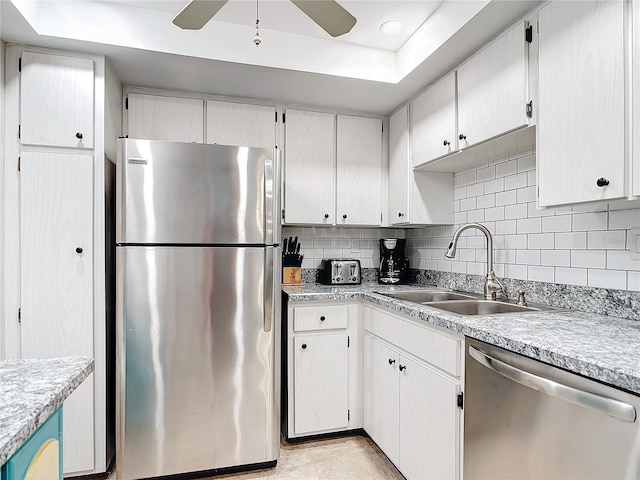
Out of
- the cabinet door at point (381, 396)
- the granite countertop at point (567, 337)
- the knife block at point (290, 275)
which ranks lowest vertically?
the cabinet door at point (381, 396)

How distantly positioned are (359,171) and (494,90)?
1158 mm

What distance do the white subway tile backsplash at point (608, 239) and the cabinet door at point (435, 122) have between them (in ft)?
2.56

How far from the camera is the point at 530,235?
74.7 inches

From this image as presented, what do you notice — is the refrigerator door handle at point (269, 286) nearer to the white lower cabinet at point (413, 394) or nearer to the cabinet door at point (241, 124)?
the white lower cabinet at point (413, 394)

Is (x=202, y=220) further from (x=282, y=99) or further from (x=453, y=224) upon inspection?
(x=453, y=224)

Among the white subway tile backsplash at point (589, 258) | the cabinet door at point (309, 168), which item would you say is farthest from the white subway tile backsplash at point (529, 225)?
the cabinet door at point (309, 168)

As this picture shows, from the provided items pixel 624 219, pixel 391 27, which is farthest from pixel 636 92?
pixel 391 27

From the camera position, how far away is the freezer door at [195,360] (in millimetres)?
1827

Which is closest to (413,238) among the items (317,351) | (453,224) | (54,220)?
(453,224)

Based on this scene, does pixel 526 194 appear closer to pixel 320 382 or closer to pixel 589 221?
pixel 589 221

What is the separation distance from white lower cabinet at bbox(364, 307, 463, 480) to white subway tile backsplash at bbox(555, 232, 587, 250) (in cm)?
74

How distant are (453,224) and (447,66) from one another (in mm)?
998

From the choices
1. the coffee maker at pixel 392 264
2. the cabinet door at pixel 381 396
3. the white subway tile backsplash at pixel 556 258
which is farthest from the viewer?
the coffee maker at pixel 392 264

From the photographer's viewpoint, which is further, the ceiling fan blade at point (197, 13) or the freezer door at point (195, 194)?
the freezer door at point (195, 194)
